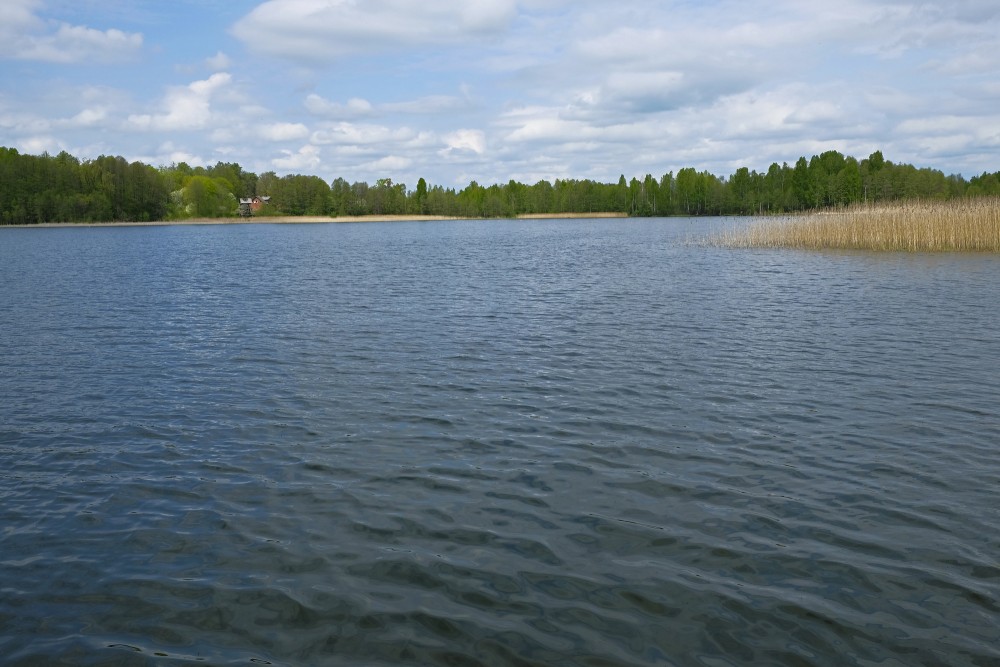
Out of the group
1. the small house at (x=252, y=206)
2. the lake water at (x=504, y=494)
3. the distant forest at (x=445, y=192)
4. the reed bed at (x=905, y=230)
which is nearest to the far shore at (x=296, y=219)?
the distant forest at (x=445, y=192)

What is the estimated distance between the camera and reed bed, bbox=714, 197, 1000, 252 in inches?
A: 1458

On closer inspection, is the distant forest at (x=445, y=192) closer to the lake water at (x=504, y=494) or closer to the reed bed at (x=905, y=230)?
the reed bed at (x=905, y=230)

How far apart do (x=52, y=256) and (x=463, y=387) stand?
148 ft

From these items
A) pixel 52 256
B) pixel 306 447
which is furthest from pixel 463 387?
pixel 52 256

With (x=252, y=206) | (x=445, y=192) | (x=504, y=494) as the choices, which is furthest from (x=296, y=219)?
(x=504, y=494)

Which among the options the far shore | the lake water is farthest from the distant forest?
the lake water

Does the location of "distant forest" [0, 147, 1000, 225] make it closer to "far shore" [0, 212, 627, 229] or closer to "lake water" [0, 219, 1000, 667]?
"far shore" [0, 212, 627, 229]

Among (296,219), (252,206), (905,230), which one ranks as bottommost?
(905,230)

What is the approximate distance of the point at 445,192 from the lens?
17100cm

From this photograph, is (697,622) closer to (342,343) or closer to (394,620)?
(394,620)

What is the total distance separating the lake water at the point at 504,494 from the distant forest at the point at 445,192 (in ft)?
277

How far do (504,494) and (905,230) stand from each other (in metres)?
37.4

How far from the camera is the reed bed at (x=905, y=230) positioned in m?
37.0

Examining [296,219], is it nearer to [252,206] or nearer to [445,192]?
[252,206]
